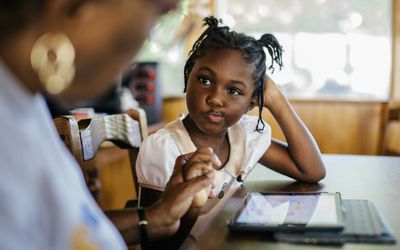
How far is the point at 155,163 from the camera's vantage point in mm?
1116

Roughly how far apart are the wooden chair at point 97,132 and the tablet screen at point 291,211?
15.1 inches

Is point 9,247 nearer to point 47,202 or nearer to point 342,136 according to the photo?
point 47,202

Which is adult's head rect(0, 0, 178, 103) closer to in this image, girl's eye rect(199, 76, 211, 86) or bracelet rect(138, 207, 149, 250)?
bracelet rect(138, 207, 149, 250)

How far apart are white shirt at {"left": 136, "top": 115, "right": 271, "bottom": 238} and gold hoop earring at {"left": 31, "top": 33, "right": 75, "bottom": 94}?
1.90 feet

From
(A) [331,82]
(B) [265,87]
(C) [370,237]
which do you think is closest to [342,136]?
(A) [331,82]

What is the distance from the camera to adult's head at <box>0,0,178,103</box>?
16.4 inches

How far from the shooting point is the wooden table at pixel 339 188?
752mm

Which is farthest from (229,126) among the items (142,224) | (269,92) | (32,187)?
(32,187)

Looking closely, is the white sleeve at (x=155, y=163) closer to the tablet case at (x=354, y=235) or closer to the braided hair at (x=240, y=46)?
the braided hair at (x=240, y=46)

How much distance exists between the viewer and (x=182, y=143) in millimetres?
1206

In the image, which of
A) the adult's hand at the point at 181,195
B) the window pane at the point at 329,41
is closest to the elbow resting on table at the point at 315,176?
the adult's hand at the point at 181,195

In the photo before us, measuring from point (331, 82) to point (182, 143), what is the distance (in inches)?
108

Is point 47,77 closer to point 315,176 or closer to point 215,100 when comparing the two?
point 215,100

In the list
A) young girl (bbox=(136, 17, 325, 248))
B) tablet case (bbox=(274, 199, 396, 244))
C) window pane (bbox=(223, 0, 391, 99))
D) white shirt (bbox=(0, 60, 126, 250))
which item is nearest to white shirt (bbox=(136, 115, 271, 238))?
young girl (bbox=(136, 17, 325, 248))
